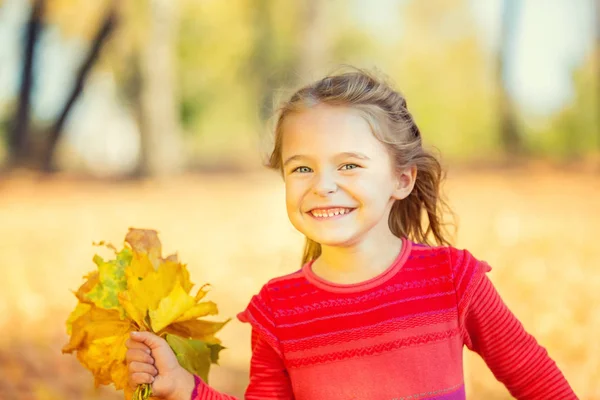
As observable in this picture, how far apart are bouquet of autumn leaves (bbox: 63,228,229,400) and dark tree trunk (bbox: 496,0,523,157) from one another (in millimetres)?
13763

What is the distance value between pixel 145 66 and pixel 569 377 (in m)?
10.4

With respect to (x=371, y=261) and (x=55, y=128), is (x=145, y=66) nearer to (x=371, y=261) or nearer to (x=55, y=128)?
(x=55, y=128)

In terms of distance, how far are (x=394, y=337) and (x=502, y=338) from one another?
11.1 inches

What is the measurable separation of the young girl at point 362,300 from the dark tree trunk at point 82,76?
13.1m

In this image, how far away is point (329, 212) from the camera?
6.31 ft

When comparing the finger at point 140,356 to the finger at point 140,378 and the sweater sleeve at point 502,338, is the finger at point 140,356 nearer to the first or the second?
the finger at point 140,378

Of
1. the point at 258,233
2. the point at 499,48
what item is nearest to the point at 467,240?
the point at 258,233

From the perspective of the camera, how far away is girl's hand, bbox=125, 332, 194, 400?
5.87 ft

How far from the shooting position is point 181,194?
38.7 ft

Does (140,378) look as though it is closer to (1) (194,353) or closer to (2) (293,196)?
(1) (194,353)

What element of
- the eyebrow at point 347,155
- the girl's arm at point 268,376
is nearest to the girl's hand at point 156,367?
the girl's arm at point 268,376

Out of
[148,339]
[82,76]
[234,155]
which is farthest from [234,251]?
[234,155]

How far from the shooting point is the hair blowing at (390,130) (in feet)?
6.46

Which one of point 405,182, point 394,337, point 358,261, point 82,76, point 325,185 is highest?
point 82,76
